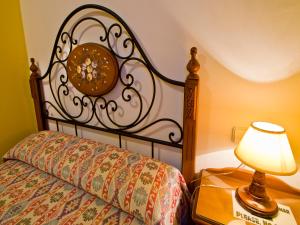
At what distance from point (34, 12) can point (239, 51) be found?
1557 mm

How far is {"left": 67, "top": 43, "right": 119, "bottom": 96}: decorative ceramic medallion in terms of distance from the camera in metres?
1.30

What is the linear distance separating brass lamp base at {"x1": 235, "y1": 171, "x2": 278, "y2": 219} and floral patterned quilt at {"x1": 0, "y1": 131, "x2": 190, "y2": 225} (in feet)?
1.05

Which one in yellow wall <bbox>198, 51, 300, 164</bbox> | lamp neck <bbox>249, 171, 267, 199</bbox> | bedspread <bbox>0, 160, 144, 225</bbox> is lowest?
bedspread <bbox>0, 160, 144, 225</bbox>

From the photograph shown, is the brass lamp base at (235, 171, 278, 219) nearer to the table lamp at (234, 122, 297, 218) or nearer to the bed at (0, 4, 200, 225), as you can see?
the table lamp at (234, 122, 297, 218)

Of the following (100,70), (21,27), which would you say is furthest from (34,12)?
(100,70)

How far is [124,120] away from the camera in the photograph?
1409mm

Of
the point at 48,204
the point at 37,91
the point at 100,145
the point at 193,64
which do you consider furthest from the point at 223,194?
the point at 37,91

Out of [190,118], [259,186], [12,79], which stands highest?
[12,79]

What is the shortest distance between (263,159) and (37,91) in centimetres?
168

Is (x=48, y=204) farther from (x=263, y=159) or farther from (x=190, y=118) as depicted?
(x=263, y=159)

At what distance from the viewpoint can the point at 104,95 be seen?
4.70 ft

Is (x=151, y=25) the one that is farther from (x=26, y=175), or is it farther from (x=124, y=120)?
(x=26, y=175)

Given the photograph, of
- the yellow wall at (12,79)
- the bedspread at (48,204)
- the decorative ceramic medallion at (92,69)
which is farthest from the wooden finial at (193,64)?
the yellow wall at (12,79)

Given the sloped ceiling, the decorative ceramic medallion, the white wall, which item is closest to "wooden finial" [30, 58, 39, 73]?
the decorative ceramic medallion
